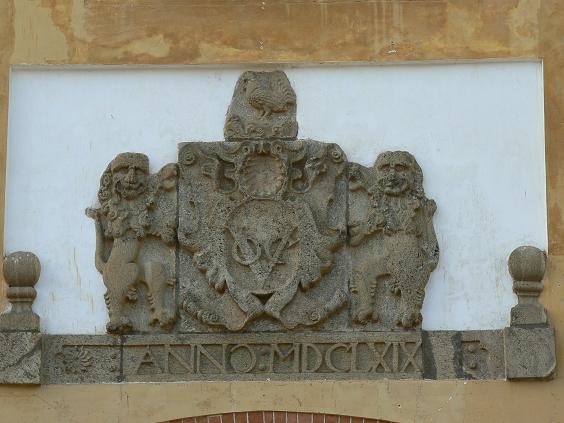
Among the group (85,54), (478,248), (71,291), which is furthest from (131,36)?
(478,248)

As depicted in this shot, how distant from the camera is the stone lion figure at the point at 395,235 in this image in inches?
457

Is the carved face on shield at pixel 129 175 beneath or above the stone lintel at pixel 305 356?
above

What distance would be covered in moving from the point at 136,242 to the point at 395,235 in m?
1.54

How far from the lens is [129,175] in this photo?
1181 centimetres

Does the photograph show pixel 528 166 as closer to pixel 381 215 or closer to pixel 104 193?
A: pixel 381 215

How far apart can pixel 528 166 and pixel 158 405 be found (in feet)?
8.57

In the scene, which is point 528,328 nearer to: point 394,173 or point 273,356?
point 394,173

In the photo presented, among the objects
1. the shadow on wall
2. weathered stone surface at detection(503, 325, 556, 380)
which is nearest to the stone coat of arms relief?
weathered stone surface at detection(503, 325, 556, 380)

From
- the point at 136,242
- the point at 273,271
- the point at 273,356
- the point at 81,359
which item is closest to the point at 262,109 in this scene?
the point at 273,271

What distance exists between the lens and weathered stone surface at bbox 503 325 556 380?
11462 millimetres

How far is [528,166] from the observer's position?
465 inches

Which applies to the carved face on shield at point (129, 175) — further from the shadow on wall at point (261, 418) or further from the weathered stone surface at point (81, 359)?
the shadow on wall at point (261, 418)

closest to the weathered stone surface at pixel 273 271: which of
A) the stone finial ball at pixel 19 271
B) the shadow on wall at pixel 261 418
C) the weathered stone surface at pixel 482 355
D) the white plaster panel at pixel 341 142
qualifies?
the weathered stone surface at pixel 482 355

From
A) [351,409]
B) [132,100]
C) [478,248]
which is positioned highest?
[132,100]
